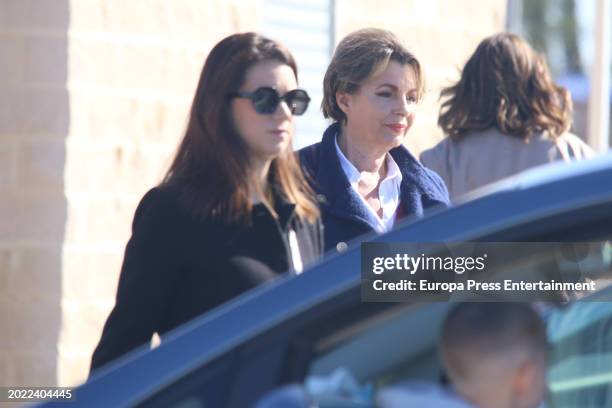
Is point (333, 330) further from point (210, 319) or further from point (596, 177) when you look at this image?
point (596, 177)

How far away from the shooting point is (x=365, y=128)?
4.14m

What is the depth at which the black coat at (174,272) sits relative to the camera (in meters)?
3.18

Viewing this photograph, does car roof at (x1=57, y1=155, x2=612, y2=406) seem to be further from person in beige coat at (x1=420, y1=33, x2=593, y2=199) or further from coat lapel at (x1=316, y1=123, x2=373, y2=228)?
person in beige coat at (x1=420, y1=33, x2=593, y2=199)

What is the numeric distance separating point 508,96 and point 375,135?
1.04 meters

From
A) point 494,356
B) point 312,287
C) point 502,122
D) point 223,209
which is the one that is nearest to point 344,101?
point 502,122

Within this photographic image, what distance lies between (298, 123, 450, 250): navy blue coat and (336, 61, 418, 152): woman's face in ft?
0.32

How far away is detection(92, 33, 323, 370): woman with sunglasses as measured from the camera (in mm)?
3188

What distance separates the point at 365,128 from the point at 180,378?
6.39 ft

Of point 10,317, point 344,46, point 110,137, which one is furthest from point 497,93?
point 10,317

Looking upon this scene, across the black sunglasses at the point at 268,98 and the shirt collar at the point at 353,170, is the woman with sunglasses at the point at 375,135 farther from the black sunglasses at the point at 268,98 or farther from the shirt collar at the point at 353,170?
the black sunglasses at the point at 268,98

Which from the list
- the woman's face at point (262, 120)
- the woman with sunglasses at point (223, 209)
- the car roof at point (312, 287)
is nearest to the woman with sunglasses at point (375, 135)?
the woman with sunglasses at point (223, 209)

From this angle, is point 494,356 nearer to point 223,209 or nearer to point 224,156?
point 223,209

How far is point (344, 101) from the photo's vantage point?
4242 millimetres

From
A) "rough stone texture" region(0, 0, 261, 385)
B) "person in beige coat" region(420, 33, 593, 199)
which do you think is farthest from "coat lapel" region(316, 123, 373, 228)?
"rough stone texture" region(0, 0, 261, 385)
